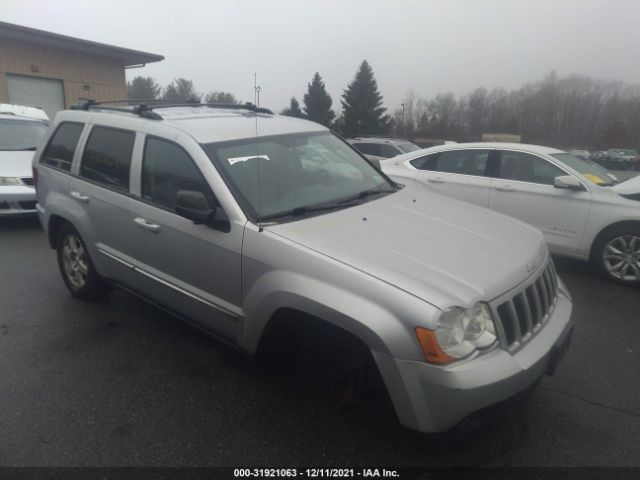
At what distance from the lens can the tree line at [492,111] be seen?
20609 mm

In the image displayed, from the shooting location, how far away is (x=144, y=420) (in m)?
2.77

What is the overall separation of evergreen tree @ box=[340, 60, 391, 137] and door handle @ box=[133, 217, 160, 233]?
45.2 meters

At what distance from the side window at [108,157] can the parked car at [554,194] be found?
421 cm

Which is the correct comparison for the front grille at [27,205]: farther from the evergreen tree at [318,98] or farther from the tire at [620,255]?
the evergreen tree at [318,98]

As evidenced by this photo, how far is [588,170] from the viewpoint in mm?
5820

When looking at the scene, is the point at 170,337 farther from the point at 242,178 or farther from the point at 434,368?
the point at 434,368

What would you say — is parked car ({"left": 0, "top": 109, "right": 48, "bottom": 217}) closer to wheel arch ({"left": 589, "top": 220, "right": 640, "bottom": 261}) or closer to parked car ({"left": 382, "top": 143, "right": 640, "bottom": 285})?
parked car ({"left": 382, "top": 143, "right": 640, "bottom": 285})

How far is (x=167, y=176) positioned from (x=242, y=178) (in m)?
0.62

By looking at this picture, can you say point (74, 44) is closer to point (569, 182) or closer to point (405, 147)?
point (405, 147)

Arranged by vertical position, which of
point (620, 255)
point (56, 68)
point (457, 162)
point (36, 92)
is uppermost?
point (56, 68)

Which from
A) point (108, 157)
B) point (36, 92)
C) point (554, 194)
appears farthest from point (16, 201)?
point (36, 92)

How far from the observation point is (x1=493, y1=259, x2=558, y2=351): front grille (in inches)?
90.4

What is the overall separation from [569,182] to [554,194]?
0.75 feet

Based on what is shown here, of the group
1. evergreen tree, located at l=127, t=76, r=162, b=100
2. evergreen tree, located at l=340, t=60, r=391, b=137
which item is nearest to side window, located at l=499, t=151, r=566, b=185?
evergreen tree, located at l=127, t=76, r=162, b=100
